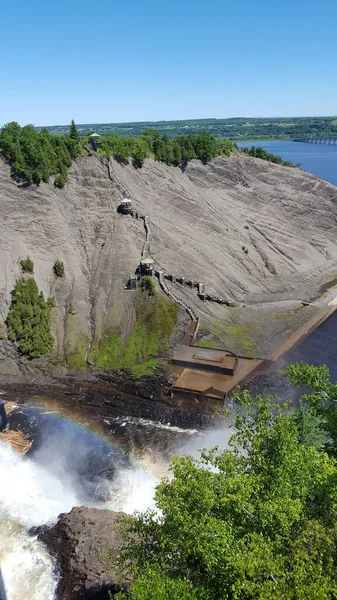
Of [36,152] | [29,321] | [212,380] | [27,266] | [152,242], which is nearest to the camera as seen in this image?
[212,380]

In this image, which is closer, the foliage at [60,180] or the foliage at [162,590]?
the foliage at [162,590]

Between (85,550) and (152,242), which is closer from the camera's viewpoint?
(85,550)

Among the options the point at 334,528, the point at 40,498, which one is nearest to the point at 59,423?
the point at 40,498

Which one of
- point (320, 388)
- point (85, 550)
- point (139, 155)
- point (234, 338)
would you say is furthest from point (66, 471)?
point (139, 155)

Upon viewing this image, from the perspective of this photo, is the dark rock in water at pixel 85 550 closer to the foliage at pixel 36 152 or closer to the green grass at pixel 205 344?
the green grass at pixel 205 344

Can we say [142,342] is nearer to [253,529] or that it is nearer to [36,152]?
[36,152]

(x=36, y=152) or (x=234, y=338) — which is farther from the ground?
(x=36, y=152)

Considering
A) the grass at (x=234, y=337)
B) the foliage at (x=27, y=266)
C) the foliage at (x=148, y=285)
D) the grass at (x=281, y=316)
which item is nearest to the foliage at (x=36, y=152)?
the foliage at (x=27, y=266)
